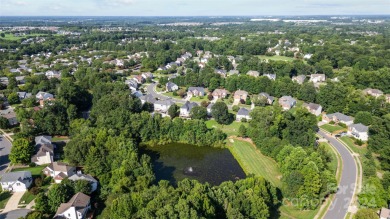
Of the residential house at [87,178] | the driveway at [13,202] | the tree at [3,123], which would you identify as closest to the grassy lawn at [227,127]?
the residential house at [87,178]

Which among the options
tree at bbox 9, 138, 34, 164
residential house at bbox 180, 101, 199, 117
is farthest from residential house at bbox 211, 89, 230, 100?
tree at bbox 9, 138, 34, 164

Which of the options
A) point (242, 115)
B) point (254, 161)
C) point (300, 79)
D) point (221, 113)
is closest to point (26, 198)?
point (254, 161)

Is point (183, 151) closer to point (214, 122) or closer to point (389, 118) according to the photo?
point (214, 122)

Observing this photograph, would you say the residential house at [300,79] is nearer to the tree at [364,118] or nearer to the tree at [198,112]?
the tree at [364,118]

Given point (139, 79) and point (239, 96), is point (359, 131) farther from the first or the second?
point (139, 79)

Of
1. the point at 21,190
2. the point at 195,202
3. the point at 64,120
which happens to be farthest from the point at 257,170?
the point at 64,120

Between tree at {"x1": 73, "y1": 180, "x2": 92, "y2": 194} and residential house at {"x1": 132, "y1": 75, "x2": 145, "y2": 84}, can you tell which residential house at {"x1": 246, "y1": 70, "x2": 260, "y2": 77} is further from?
tree at {"x1": 73, "y1": 180, "x2": 92, "y2": 194}
